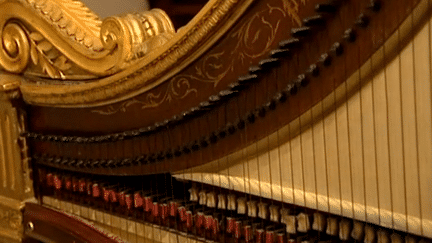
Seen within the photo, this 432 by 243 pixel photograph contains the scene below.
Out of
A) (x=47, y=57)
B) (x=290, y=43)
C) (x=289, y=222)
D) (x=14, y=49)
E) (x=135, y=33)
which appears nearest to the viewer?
(x=290, y=43)

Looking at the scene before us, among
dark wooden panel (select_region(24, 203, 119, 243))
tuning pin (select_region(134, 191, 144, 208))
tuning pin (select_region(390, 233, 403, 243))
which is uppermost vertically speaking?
tuning pin (select_region(390, 233, 403, 243))

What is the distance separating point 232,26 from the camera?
4.87ft

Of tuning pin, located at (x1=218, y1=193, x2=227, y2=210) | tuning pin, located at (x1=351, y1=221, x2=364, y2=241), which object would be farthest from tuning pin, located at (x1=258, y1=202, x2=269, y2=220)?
tuning pin, located at (x1=351, y1=221, x2=364, y2=241)

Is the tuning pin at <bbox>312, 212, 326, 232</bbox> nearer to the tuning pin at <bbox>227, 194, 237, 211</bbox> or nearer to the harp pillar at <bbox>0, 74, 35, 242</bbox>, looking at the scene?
the tuning pin at <bbox>227, 194, 237, 211</bbox>

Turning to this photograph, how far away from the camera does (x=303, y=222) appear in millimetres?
1417

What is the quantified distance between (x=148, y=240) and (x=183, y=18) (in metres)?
0.99

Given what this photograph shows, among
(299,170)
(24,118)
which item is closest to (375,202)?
(299,170)

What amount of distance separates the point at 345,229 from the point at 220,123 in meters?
0.37

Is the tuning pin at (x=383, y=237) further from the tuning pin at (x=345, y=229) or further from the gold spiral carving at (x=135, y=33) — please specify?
the gold spiral carving at (x=135, y=33)

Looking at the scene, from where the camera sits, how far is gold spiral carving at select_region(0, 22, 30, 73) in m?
2.16

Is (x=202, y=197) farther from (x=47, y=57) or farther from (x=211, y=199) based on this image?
(x=47, y=57)

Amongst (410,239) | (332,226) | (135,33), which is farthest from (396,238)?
(135,33)

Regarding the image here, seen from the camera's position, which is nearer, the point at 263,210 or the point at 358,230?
the point at 358,230

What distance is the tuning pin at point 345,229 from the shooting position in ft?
4.40
